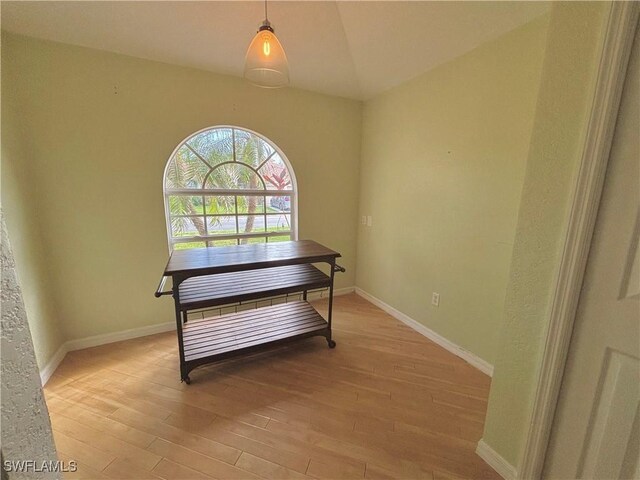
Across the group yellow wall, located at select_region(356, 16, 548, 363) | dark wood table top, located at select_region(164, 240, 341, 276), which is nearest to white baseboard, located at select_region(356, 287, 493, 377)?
yellow wall, located at select_region(356, 16, 548, 363)

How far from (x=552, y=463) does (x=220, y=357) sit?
178cm

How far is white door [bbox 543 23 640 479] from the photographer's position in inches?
30.2

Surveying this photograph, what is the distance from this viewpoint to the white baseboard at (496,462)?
113cm

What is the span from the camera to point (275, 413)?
1.48m

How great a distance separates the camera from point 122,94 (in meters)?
1.92

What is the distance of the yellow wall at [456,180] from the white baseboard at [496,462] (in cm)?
74

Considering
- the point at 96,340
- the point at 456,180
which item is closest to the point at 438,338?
the point at 456,180

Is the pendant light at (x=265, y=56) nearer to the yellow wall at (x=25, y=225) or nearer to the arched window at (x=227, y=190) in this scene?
the arched window at (x=227, y=190)

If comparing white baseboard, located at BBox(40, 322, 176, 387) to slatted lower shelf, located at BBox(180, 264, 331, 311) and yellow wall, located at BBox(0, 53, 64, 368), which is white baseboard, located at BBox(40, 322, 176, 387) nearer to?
yellow wall, located at BBox(0, 53, 64, 368)

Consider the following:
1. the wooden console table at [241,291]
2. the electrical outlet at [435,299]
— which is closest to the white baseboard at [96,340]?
the wooden console table at [241,291]

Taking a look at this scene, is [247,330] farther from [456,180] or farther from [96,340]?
[456,180]

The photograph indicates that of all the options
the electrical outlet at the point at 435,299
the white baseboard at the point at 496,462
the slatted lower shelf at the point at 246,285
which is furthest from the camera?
the electrical outlet at the point at 435,299

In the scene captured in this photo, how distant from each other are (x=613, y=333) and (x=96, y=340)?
3168 mm

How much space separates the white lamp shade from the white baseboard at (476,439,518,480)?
85.4 inches
